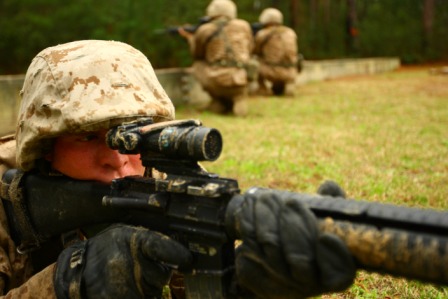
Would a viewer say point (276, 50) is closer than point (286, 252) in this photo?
No

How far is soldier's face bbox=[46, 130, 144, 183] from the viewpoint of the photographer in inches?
87.7

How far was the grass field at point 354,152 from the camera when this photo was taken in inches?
170

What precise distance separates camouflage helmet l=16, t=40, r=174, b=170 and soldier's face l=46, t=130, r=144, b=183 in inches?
3.5

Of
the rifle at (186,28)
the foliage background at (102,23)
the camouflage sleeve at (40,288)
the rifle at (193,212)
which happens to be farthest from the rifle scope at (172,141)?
the foliage background at (102,23)

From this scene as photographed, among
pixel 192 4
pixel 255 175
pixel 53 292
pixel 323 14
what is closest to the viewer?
pixel 53 292

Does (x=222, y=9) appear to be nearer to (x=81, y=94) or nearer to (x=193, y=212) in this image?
(x=81, y=94)

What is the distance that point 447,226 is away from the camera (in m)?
1.20

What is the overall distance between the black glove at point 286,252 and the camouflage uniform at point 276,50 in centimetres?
1249

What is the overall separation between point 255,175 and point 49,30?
810 centimetres

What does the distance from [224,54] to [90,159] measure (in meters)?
7.95

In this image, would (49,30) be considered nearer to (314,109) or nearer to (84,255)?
(314,109)

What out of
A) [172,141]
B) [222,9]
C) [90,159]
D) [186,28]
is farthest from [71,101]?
[186,28]

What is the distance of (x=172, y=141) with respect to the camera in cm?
175

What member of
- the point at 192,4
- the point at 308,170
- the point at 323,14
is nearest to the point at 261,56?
the point at 192,4
